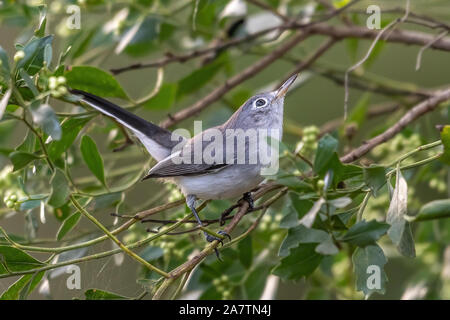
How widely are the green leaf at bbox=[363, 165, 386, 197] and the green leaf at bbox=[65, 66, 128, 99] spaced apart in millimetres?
1170

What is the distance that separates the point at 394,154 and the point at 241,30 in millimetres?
1134

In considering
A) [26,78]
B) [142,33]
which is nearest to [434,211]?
[26,78]

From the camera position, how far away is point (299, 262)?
192 centimetres

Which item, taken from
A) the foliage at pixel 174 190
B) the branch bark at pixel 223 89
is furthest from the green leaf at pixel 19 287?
the branch bark at pixel 223 89

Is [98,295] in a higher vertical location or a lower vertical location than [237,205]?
lower

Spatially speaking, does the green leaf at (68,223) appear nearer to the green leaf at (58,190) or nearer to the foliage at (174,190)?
the foliage at (174,190)

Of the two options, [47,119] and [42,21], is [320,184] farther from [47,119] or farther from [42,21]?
[42,21]

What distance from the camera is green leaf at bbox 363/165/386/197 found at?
179 cm

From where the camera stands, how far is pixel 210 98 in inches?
115

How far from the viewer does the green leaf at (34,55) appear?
1731 mm

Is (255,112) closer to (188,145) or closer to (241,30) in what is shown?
(188,145)

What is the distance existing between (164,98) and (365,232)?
159cm

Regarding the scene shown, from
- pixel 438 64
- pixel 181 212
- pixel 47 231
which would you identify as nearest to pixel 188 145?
pixel 181 212

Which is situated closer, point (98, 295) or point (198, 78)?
point (98, 295)
